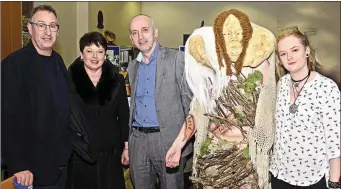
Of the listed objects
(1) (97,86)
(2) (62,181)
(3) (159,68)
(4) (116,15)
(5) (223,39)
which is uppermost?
(4) (116,15)

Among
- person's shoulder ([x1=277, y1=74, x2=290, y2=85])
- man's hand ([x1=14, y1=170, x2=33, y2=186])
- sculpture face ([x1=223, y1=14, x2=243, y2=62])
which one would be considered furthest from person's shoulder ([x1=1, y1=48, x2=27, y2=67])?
person's shoulder ([x1=277, y1=74, x2=290, y2=85])

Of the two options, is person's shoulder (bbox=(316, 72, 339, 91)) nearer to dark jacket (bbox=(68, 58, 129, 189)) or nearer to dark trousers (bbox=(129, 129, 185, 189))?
dark trousers (bbox=(129, 129, 185, 189))

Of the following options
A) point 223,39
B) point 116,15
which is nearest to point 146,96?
point 223,39

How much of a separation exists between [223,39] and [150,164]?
898 mm

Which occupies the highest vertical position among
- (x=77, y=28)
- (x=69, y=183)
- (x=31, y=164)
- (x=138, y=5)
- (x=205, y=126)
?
(x=138, y=5)

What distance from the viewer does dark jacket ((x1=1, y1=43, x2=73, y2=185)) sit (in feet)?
6.57

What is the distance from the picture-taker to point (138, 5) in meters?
9.39

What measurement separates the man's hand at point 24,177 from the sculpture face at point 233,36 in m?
1.18

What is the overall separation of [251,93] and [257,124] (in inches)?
6.2

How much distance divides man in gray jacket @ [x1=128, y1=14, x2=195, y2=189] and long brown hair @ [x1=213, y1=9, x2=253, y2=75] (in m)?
0.35

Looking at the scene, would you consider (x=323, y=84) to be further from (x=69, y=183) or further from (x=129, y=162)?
(x=69, y=183)

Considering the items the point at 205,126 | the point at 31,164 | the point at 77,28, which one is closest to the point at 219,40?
the point at 205,126

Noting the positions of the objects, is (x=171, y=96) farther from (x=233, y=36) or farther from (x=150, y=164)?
(x=233, y=36)

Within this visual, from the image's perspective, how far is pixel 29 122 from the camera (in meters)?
2.06
